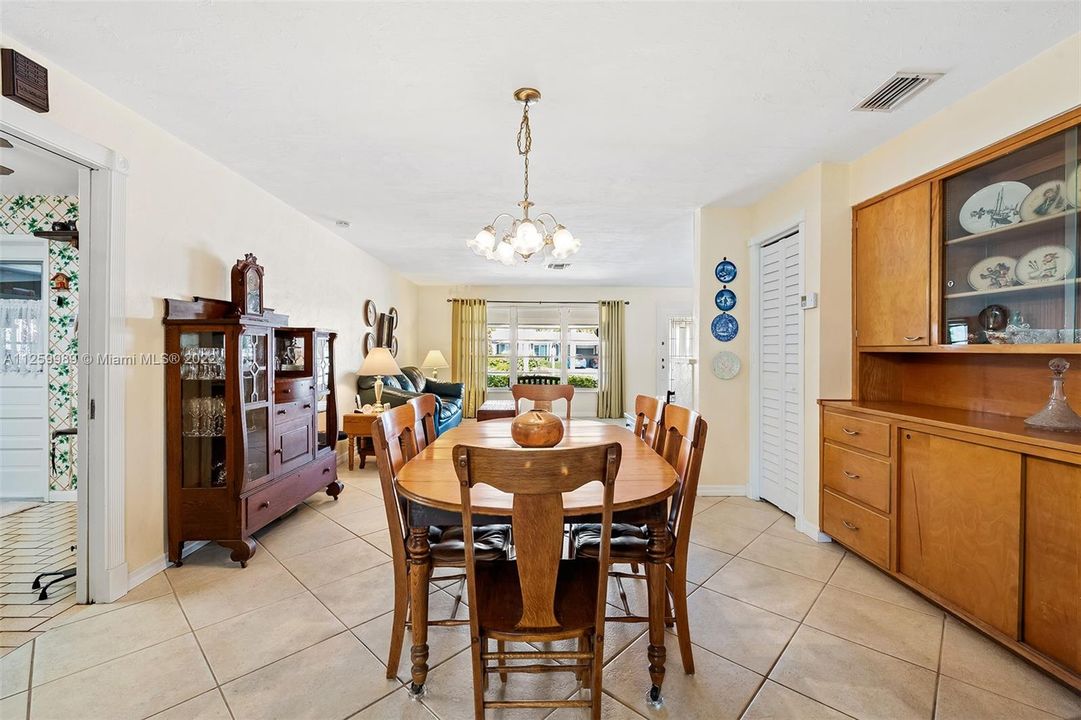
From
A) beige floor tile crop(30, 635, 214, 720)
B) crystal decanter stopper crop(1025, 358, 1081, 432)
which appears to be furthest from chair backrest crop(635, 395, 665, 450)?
beige floor tile crop(30, 635, 214, 720)

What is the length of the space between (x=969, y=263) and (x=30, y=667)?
434 centimetres

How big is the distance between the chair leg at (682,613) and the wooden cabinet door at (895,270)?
191cm

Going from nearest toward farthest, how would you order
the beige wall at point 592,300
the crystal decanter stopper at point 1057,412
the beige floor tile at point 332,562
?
the crystal decanter stopper at point 1057,412, the beige floor tile at point 332,562, the beige wall at point 592,300

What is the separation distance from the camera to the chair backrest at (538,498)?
1195 millimetres

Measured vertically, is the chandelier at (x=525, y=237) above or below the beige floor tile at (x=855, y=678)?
above

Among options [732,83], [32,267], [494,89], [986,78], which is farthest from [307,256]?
[986,78]

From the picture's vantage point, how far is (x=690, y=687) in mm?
1659

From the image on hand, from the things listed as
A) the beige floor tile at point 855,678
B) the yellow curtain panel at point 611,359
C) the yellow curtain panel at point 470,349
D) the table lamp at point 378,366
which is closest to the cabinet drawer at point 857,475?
the beige floor tile at point 855,678

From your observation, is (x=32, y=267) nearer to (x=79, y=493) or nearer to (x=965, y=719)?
(x=79, y=493)

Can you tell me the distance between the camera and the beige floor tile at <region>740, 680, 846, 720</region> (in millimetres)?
1524

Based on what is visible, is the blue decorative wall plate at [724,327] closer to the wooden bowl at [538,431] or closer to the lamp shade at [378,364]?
the wooden bowl at [538,431]

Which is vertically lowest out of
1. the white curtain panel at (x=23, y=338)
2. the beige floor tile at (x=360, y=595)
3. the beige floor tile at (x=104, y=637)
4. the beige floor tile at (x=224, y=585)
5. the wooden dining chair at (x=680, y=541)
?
the beige floor tile at (x=360, y=595)

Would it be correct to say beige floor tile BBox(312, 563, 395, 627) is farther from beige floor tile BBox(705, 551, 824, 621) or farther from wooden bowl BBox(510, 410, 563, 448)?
beige floor tile BBox(705, 551, 824, 621)

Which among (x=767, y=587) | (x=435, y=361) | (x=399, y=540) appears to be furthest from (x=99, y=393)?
Result: (x=435, y=361)
